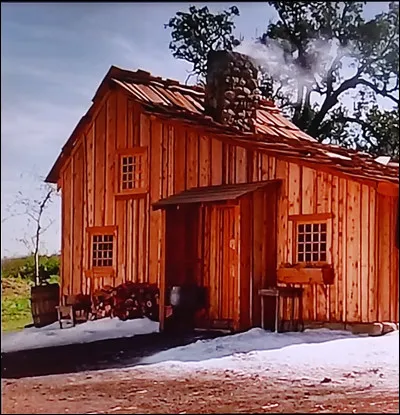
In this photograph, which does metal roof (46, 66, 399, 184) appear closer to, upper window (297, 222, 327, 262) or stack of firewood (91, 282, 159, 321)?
upper window (297, 222, 327, 262)

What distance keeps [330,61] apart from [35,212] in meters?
1.70

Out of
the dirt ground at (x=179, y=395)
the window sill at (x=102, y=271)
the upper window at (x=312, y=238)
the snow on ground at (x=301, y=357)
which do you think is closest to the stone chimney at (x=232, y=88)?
the upper window at (x=312, y=238)

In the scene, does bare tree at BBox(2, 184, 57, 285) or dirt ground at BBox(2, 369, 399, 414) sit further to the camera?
bare tree at BBox(2, 184, 57, 285)

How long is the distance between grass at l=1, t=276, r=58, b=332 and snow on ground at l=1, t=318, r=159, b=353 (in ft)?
0.15

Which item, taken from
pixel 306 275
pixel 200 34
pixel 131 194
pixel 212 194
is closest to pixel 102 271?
pixel 131 194

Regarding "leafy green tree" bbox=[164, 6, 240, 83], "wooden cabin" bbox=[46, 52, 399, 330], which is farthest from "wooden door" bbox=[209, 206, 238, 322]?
"leafy green tree" bbox=[164, 6, 240, 83]

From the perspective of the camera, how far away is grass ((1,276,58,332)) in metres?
4.21

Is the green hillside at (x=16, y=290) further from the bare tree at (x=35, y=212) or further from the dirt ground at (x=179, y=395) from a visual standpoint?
the dirt ground at (x=179, y=395)

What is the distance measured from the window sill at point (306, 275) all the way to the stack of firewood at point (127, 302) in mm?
850

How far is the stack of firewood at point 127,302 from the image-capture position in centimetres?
546

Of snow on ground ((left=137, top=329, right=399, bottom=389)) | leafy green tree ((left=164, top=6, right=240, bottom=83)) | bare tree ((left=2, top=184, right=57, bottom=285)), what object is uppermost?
leafy green tree ((left=164, top=6, right=240, bottom=83))

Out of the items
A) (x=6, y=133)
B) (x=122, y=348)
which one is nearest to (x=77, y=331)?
(x=122, y=348)

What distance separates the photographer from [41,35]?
3955mm

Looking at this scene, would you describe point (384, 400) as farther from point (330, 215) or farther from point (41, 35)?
point (41, 35)
